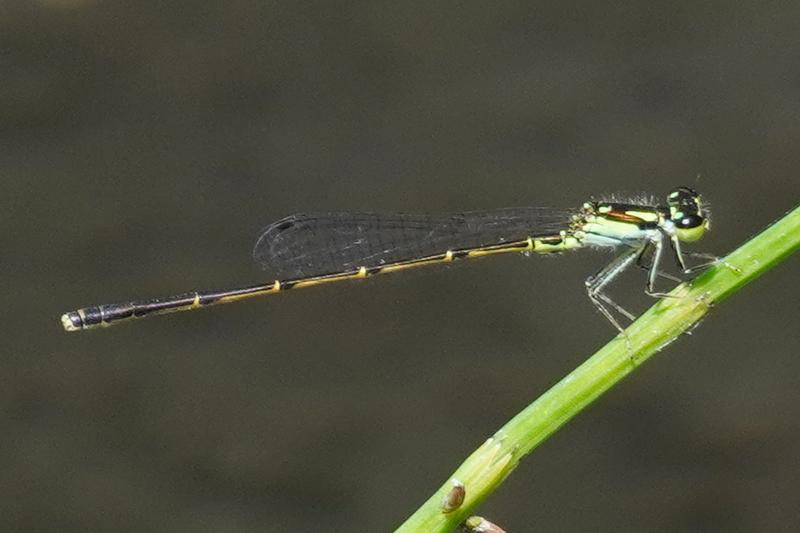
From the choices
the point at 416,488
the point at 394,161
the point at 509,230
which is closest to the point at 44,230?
the point at 394,161

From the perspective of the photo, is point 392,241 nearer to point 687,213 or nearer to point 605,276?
point 605,276

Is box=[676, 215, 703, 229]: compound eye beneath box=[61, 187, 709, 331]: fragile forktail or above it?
beneath

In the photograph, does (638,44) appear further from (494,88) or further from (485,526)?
(485,526)

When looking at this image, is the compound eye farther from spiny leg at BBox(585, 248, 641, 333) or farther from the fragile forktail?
the fragile forktail

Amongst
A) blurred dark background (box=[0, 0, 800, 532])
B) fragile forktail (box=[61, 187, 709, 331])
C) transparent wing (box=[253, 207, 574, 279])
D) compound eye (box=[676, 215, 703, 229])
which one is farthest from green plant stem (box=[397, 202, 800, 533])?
blurred dark background (box=[0, 0, 800, 532])

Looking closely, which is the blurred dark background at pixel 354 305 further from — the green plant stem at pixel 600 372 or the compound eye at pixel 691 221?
the green plant stem at pixel 600 372

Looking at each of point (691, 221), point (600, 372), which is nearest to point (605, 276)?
point (691, 221)
